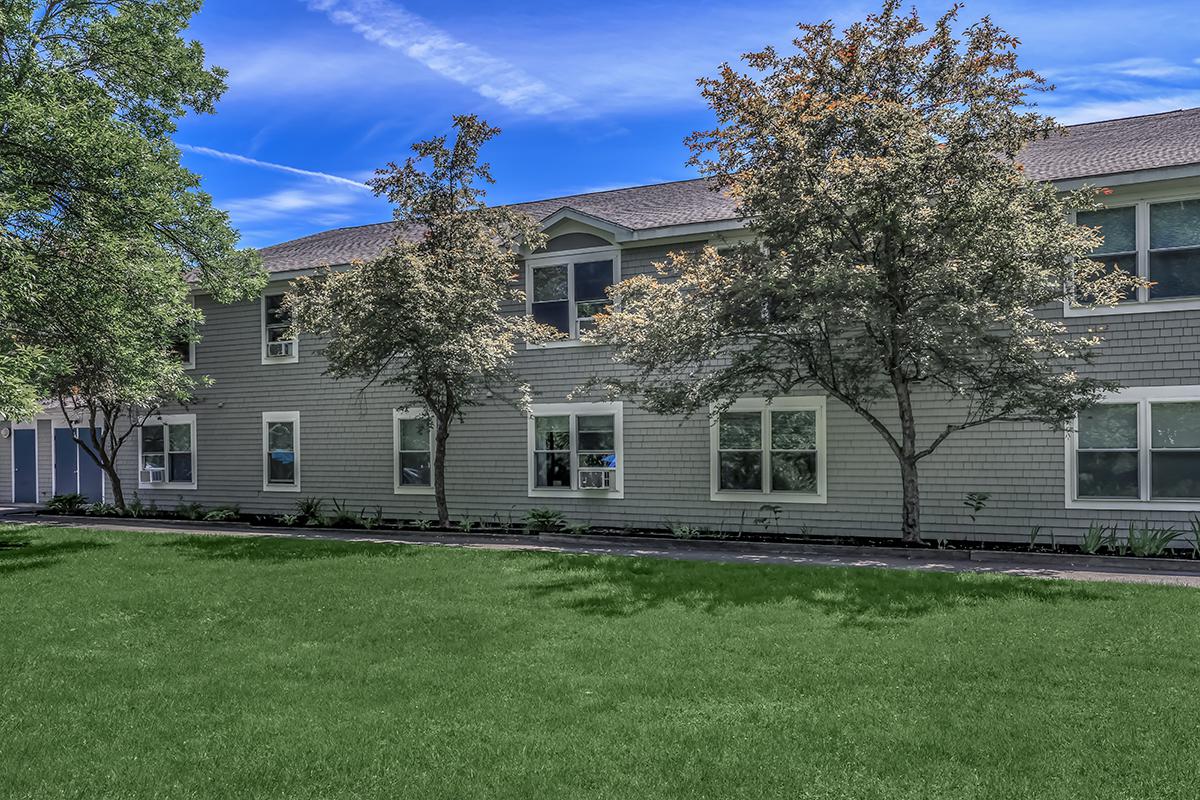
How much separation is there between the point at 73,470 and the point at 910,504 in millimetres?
20257

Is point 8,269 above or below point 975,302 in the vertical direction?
above

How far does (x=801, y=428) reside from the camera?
14031mm

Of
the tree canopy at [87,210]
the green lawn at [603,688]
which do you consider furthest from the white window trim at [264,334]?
the green lawn at [603,688]

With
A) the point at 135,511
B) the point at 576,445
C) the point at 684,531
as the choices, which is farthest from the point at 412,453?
the point at 135,511

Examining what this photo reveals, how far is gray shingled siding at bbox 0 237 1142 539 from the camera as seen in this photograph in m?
12.4

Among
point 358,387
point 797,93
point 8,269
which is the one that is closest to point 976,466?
point 797,93

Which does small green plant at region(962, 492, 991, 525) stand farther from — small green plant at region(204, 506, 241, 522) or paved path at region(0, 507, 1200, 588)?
small green plant at region(204, 506, 241, 522)

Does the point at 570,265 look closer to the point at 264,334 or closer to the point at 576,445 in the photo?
the point at 576,445

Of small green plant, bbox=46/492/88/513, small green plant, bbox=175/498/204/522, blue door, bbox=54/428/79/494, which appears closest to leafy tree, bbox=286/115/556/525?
small green plant, bbox=175/498/204/522

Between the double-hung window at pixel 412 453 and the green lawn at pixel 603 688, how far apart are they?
7.24 m

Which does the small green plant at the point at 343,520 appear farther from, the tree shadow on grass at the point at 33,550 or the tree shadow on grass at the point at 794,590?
the tree shadow on grass at the point at 794,590

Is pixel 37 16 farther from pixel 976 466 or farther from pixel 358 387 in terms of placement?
pixel 976 466

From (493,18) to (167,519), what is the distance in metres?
12.5

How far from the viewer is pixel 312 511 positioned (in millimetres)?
17078
